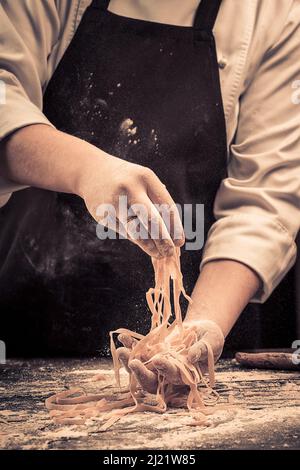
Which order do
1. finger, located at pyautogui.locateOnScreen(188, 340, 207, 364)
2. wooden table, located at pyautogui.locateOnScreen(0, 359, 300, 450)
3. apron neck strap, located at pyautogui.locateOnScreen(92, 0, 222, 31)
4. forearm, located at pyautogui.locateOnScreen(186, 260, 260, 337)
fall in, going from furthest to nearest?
1. apron neck strap, located at pyautogui.locateOnScreen(92, 0, 222, 31)
2. forearm, located at pyautogui.locateOnScreen(186, 260, 260, 337)
3. finger, located at pyautogui.locateOnScreen(188, 340, 207, 364)
4. wooden table, located at pyautogui.locateOnScreen(0, 359, 300, 450)

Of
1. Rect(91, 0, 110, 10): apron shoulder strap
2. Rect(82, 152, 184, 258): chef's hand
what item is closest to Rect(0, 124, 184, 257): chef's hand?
Rect(82, 152, 184, 258): chef's hand

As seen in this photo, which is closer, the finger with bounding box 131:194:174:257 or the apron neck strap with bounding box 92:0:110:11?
the finger with bounding box 131:194:174:257

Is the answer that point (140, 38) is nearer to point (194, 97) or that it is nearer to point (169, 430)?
point (194, 97)

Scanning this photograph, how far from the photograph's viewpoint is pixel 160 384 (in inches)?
46.6

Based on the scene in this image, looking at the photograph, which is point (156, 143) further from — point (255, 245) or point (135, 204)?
point (135, 204)

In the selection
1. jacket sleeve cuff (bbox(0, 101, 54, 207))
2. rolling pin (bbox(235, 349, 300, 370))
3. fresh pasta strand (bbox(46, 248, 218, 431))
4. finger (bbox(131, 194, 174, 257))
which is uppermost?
jacket sleeve cuff (bbox(0, 101, 54, 207))

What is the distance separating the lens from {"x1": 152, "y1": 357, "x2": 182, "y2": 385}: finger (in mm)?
1149

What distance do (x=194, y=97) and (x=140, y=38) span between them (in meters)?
0.16

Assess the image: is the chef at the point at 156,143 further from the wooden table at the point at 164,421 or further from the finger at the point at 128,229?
the finger at the point at 128,229

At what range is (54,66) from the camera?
1.49 m

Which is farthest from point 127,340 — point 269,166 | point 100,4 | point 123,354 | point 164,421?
point 100,4

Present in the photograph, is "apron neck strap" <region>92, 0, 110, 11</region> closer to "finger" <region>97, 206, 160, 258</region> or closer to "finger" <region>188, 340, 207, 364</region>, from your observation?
"finger" <region>97, 206, 160, 258</region>

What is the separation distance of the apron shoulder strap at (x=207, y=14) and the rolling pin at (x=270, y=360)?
658 millimetres

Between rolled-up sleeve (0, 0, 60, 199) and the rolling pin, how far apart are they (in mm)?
567
